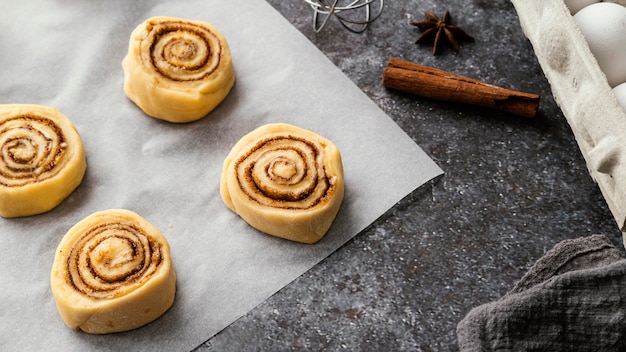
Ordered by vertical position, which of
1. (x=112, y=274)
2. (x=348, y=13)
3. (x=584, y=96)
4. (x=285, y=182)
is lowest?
(x=112, y=274)

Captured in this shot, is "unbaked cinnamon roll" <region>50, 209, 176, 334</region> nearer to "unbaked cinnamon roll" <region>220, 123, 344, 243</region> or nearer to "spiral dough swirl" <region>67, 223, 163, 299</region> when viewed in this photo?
"spiral dough swirl" <region>67, 223, 163, 299</region>

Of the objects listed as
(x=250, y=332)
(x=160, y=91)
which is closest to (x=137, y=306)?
(x=250, y=332)

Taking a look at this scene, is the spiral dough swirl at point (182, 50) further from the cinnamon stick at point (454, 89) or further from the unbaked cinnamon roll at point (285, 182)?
the cinnamon stick at point (454, 89)

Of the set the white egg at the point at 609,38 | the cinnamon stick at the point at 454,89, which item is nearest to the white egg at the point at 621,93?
the white egg at the point at 609,38

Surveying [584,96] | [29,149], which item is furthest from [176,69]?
[584,96]

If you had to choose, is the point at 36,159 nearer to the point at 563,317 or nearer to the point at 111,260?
the point at 111,260
